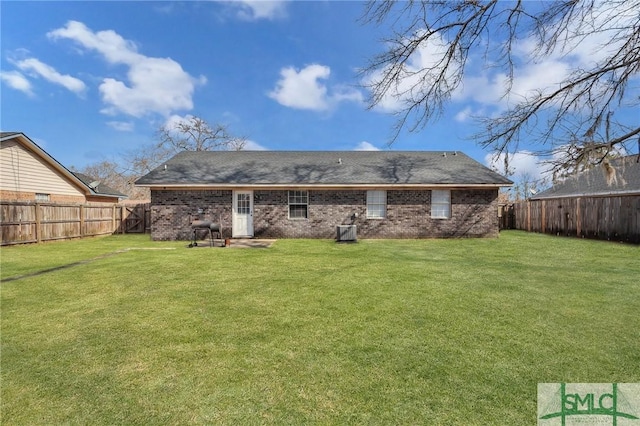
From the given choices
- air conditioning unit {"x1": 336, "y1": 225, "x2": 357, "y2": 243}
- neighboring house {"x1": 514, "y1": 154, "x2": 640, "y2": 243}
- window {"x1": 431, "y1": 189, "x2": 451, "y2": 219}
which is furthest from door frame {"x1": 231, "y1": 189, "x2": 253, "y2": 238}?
neighboring house {"x1": 514, "y1": 154, "x2": 640, "y2": 243}

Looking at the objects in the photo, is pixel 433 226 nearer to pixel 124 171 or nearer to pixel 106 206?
pixel 106 206

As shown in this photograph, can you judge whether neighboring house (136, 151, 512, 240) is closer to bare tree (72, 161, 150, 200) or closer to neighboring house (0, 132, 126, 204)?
neighboring house (0, 132, 126, 204)

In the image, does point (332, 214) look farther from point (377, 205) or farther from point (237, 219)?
point (237, 219)

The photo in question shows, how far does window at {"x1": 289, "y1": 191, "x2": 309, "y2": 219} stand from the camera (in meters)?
14.1

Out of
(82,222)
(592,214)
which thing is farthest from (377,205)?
(82,222)

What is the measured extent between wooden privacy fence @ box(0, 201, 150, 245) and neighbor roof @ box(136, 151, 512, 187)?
3.94 meters

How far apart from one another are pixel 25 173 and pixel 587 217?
88.1 feet

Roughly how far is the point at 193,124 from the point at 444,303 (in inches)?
1235

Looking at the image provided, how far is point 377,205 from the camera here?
46.6 feet

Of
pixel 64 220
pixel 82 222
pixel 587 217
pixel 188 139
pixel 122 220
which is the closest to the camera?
pixel 587 217

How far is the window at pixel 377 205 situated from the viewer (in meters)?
14.2

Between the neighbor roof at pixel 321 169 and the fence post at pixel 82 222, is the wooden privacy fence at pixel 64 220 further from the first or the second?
the neighbor roof at pixel 321 169

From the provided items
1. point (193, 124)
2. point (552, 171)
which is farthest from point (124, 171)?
point (552, 171)

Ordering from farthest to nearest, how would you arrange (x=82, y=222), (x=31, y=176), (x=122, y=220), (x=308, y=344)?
(x=122, y=220)
(x=31, y=176)
(x=82, y=222)
(x=308, y=344)
